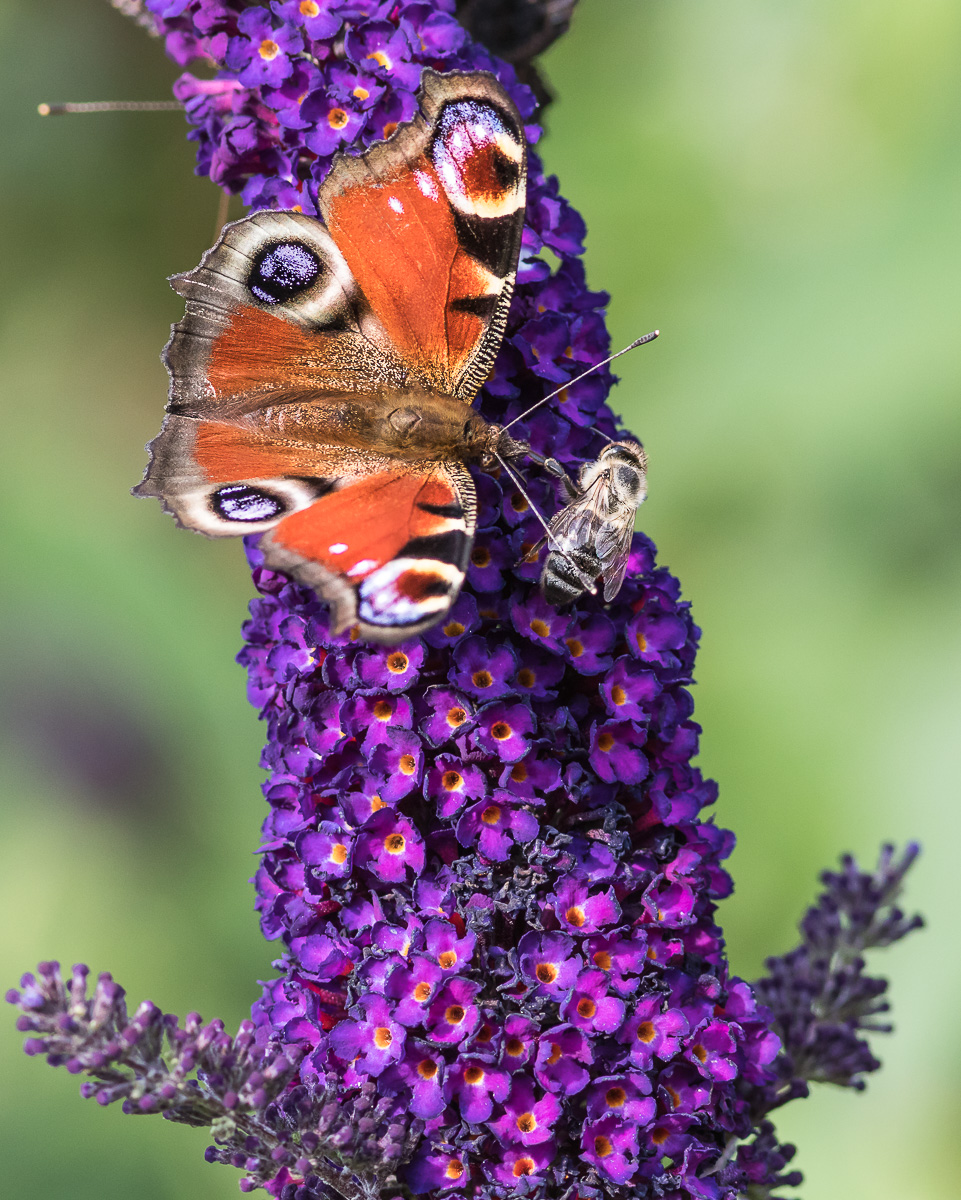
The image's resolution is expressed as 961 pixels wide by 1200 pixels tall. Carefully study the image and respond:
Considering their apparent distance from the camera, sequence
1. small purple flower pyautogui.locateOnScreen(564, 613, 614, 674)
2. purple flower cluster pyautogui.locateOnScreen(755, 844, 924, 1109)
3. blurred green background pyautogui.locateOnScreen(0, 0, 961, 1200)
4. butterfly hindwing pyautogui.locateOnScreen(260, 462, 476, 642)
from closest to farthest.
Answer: butterfly hindwing pyautogui.locateOnScreen(260, 462, 476, 642)
small purple flower pyautogui.locateOnScreen(564, 613, 614, 674)
purple flower cluster pyautogui.locateOnScreen(755, 844, 924, 1109)
blurred green background pyautogui.locateOnScreen(0, 0, 961, 1200)

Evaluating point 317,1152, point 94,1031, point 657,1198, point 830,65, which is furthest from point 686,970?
point 830,65

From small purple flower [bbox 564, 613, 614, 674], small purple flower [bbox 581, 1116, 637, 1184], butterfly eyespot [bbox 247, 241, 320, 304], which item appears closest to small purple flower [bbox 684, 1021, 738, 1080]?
small purple flower [bbox 581, 1116, 637, 1184]

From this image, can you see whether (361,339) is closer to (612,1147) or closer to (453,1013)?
(453,1013)

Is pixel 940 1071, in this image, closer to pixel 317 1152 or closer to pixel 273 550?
pixel 317 1152

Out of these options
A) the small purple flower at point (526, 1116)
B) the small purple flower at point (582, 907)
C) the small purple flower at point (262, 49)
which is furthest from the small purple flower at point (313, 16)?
the small purple flower at point (526, 1116)

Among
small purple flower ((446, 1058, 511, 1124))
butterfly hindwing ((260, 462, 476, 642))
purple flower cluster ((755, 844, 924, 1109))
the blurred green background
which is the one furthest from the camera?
the blurred green background

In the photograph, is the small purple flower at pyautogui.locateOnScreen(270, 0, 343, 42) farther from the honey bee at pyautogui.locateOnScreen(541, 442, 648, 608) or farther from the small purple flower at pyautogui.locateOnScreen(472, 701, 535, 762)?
the small purple flower at pyautogui.locateOnScreen(472, 701, 535, 762)

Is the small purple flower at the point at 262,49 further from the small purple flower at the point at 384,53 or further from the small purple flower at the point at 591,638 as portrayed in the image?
the small purple flower at the point at 591,638
